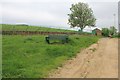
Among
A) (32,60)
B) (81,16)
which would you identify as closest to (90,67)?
(32,60)

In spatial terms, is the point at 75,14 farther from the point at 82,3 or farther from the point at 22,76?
the point at 22,76

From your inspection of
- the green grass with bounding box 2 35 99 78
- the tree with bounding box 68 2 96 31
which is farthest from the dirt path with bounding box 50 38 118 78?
the tree with bounding box 68 2 96 31

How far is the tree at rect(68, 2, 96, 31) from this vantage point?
66875 millimetres

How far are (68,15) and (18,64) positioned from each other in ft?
181

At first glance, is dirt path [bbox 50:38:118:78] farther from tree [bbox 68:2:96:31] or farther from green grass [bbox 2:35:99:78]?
tree [bbox 68:2:96:31]

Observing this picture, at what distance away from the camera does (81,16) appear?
223 ft

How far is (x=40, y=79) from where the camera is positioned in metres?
12.4

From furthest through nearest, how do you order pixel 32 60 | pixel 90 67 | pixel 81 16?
pixel 81 16 < pixel 32 60 < pixel 90 67

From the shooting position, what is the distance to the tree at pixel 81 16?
6688 centimetres

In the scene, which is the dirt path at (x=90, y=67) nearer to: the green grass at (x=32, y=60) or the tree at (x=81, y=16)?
the green grass at (x=32, y=60)

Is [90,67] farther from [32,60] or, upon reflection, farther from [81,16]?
[81,16]

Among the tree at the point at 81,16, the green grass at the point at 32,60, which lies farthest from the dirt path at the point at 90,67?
the tree at the point at 81,16

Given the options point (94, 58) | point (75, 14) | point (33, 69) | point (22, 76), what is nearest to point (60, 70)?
point (33, 69)

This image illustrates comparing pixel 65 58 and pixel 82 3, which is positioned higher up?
pixel 82 3
